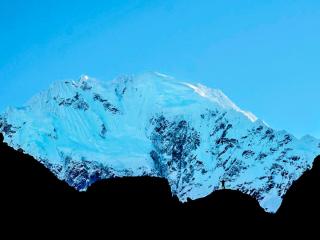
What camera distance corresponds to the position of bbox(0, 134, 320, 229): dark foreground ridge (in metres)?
22.5

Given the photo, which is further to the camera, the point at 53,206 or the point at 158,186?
the point at 158,186

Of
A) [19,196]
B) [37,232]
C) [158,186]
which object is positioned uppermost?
[158,186]

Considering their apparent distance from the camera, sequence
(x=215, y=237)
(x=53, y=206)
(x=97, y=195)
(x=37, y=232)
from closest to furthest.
Result: 1. (x=37, y=232)
2. (x=53, y=206)
3. (x=97, y=195)
4. (x=215, y=237)

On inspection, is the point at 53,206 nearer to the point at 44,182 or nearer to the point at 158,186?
the point at 44,182

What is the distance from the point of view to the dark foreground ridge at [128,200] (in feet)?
73.7

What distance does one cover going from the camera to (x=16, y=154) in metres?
24.0

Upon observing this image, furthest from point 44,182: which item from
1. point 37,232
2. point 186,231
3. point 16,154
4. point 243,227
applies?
point 243,227

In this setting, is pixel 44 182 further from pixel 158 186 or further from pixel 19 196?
pixel 158 186

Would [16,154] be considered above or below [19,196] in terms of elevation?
above

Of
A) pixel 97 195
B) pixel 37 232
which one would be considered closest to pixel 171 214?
pixel 97 195

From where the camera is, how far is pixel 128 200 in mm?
24703

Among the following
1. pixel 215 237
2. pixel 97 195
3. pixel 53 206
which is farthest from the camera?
pixel 215 237

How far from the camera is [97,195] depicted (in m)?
25.0

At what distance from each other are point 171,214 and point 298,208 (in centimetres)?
517
